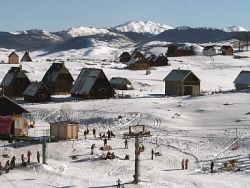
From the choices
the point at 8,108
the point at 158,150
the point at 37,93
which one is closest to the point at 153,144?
the point at 158,150

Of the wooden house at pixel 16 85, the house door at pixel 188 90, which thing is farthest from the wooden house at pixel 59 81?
the house door at pixel 188 90

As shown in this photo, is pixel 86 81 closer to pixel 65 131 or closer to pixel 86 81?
pixel 86 81

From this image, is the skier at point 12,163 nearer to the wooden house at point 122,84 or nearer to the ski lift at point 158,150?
the ski lift at point 158,150

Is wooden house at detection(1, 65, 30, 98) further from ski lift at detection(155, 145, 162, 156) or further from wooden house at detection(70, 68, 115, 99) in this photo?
ski lift at detection(155, 145, 162, 156)

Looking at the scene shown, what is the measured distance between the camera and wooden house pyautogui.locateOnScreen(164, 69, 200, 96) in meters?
63.8

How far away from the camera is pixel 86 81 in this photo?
209 ft

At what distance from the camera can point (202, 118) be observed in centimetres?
4772

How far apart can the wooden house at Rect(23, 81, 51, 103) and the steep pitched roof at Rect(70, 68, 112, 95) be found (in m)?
4.46

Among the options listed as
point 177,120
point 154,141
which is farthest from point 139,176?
point 177,120

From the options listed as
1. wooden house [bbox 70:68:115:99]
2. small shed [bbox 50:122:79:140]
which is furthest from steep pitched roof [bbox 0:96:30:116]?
wooden house [bbox 70:68:115:99]

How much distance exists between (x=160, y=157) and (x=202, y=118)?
12.8 m

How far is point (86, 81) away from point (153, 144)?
25158 millimetres

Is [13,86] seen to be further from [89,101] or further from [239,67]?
[239,67]

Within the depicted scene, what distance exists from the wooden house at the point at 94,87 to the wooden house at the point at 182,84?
766 centimetres
